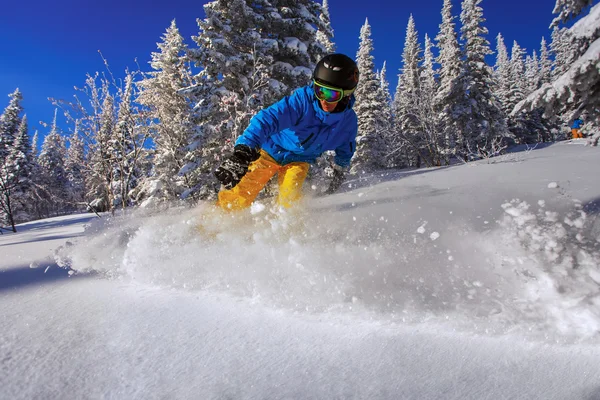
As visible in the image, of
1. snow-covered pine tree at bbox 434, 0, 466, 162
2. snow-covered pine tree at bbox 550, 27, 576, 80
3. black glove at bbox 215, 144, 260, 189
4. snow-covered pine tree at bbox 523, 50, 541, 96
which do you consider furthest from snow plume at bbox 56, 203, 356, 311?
snow-covered pine tree at bbox 523, 50, 541, 96

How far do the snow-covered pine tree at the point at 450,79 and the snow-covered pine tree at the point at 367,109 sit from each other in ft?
16.0

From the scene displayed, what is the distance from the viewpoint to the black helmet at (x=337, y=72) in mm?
2852

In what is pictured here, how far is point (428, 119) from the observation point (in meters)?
24.5

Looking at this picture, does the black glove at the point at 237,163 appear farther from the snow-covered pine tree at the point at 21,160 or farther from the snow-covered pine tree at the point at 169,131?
the snow-covered pine tree at the point at 21,160

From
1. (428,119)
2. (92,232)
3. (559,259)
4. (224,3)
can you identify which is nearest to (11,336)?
(92,232)

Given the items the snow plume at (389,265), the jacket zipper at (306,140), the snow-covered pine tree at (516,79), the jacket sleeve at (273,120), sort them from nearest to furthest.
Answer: the snow plume at (389,265), the jacket sleeve at (273,120), the jacket zipper at (306,140), the snow-covered pine tree at (516,79)

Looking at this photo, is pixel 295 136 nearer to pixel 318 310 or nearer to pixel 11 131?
pixel 318 310

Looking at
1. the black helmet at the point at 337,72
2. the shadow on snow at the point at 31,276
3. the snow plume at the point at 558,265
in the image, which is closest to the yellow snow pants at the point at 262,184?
the black helmet at the point at 337,72

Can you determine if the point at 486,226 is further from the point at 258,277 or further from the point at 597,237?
the point at 258,277

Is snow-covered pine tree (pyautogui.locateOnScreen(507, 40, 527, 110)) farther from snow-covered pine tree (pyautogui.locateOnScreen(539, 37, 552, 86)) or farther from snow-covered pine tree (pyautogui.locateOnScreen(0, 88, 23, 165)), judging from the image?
snow-covered pine tree (pyautogui.locateOnScreen(0, 88, 23, 165))

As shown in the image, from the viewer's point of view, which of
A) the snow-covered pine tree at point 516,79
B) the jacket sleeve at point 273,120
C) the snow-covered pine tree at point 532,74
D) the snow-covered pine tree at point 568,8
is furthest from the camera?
the snow-covered pine tree at point 532,74

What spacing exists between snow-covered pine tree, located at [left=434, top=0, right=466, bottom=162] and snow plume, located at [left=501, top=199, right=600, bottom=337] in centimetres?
2570

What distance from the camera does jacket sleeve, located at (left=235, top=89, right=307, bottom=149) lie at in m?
2.88

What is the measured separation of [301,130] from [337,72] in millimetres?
689
